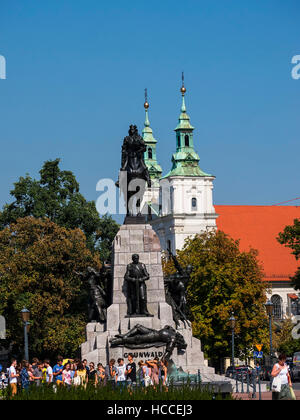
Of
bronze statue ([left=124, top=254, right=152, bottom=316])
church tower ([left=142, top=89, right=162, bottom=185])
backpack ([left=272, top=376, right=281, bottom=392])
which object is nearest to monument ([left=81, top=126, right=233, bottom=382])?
bronze statue ([left=124, top=254, right=152, bottom=316])

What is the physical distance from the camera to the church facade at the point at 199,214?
120m

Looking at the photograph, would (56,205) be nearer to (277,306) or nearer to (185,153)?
(277,306)

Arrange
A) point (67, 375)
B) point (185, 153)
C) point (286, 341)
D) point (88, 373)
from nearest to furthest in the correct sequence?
point (67, 375)
point (88, 373)
point (286, 341)
point (185, 153)

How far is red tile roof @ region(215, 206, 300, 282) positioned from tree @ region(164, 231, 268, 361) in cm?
5224

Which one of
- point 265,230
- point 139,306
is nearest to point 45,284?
point 139,306

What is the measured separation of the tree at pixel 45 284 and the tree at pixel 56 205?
4791mm

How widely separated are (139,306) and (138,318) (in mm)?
393

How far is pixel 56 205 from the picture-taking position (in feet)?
202

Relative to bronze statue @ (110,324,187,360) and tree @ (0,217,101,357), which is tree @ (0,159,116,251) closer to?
tree @ (0,217,101,357)

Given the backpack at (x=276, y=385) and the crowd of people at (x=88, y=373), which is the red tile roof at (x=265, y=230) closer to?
the crowd of people at (x=88, y=373)

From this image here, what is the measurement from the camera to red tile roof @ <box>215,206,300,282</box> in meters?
117

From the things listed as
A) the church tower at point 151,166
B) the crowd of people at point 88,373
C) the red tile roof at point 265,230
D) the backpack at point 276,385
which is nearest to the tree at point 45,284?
the crowd of people at point 88,373
